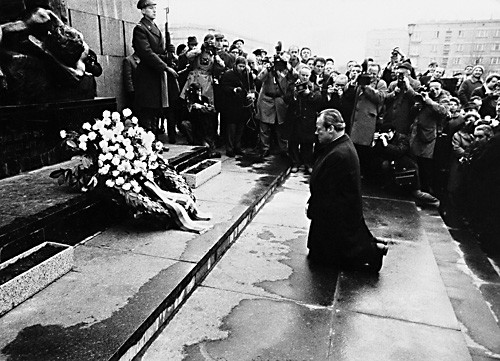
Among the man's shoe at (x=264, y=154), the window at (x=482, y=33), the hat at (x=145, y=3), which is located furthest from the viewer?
the window at (x=482, y=33)

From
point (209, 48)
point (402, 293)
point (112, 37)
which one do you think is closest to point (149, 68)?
point (112, 37)

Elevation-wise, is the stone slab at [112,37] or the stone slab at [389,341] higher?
the stone slab at [112,37]

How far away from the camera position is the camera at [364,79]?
7.40 metres

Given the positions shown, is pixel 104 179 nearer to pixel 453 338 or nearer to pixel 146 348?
pixel 146 348

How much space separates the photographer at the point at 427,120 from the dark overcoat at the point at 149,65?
4255 mm

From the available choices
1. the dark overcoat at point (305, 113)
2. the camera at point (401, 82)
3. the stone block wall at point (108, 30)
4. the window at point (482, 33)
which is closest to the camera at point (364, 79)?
the camera at point (401, 82)

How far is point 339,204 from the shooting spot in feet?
13.8

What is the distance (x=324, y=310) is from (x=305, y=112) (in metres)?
4.97

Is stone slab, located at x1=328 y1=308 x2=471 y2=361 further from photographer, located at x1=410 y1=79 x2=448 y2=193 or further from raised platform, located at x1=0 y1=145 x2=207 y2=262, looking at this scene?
photographer, located at x1=410 y1=79 x2=448 y2=193

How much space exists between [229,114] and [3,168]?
457 cm

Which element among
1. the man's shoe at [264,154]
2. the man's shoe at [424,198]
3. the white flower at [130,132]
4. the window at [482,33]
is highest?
the window at [482,33]

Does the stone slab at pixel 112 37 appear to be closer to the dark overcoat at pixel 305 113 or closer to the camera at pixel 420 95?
the dark overcoat at pixel 305 113

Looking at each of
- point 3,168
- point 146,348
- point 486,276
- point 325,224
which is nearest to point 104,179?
point 3,168

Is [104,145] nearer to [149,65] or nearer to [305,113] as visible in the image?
[149,65]
